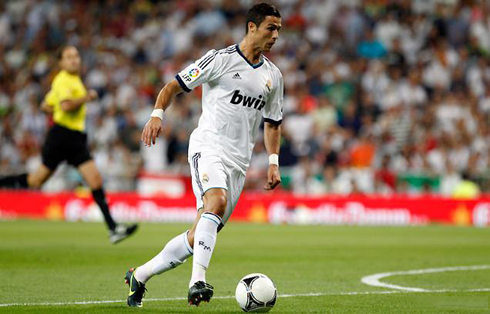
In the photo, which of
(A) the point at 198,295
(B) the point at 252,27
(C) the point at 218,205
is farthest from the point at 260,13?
(A) the point at 198,295

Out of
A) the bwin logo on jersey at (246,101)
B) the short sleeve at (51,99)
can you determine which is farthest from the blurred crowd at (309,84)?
the bwin logo on jersey at (246,101)

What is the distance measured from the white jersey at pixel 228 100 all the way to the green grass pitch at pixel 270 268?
1.25 meters

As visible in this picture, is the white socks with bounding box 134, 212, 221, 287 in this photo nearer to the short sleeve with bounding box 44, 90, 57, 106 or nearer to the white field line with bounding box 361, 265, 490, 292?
the white field line with bounding box 361, 265, 490, 292

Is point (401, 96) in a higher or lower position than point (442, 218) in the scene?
higher

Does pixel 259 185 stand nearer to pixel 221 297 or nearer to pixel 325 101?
pixel 325 101

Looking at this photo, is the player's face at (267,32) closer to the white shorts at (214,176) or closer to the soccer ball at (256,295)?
the white shorts at (214,176)

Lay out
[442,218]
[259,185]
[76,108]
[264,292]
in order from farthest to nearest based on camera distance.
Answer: [259,185] → [442,218] → [76,108] → [264,292]

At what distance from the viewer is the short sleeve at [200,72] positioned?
284 inches

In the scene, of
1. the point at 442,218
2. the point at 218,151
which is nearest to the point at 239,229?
the point at 442,218

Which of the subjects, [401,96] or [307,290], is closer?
[307,290]

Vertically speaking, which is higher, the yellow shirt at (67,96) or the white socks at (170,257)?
the yellow shirt at (67,96)

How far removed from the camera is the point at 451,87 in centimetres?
2269

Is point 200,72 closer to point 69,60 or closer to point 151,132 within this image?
point 151,132

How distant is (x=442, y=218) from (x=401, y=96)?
3.51m
